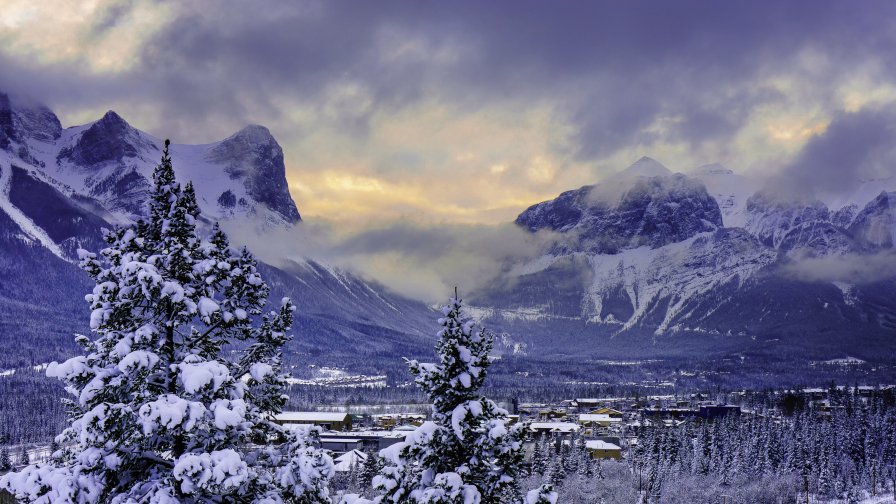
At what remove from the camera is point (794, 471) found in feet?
399

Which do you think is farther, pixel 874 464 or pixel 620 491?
pixel 874 464

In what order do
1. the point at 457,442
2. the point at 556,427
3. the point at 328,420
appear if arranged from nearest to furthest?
the point at 457,442 < the point at 556,427 < the point at 328,420

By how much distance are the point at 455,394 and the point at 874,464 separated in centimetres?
12650

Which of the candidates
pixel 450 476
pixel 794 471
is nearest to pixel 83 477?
pixel 450 476

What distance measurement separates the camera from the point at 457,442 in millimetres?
19172

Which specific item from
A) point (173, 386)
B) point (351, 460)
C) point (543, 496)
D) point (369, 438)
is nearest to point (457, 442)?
point (543, 496)

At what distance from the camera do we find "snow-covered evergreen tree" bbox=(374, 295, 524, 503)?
18672mm

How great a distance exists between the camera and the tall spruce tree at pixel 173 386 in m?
15.2

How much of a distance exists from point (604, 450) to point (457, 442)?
145 metres

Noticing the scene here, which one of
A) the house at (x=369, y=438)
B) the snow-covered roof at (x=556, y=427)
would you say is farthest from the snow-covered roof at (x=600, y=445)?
the house at (x=369, y=438)

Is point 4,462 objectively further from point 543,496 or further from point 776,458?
point 776,458

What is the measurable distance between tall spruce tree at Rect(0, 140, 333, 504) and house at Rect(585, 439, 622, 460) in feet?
463

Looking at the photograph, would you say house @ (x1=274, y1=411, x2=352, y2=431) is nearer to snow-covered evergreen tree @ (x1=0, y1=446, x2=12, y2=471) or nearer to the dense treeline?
snow-covered evergreen tree @ (x1=0, y1=446, x2=12, y2=471)

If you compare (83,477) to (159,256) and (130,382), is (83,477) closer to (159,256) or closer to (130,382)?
(130,382)
